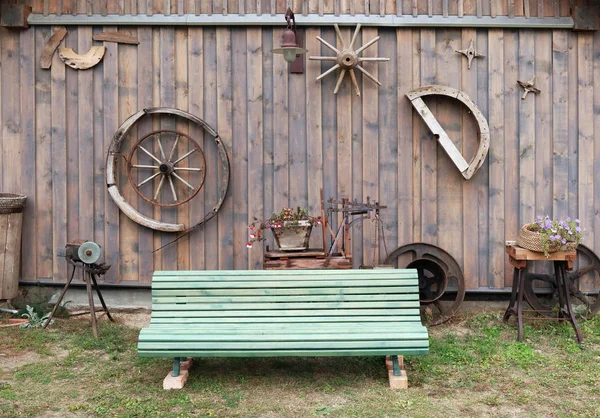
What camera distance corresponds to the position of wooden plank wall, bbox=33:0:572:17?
19.9ft

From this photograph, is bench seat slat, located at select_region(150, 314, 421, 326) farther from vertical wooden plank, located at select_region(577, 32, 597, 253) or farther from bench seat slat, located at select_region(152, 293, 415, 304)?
vertical wooden plank, located at select_region(577, 32, 597, 253)

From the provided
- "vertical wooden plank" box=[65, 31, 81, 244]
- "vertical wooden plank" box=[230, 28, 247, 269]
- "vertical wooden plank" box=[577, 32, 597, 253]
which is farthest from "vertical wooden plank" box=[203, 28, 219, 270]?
"vertical wooden plank" box=[577, 32, 597, 253]

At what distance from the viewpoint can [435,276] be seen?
6.09 meters

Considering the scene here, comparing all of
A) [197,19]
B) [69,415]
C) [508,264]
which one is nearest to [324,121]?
[197,19]

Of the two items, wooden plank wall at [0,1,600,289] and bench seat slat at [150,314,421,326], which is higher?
wooden plank wall at [0,1,600,289]

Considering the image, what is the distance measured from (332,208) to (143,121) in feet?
6.95

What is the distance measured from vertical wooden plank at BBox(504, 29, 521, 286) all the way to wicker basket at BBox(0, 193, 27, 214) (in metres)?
4.85

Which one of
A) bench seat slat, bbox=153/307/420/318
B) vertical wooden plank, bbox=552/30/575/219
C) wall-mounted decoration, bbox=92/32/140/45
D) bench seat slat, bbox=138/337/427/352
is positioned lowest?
bench seat slat, bbox=138/337/427/352

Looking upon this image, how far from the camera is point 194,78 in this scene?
6.17 meters

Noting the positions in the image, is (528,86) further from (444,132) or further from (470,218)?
(470,218)

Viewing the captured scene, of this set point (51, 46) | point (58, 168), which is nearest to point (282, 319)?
point (58, 168)

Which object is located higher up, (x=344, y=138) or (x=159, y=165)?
(x=344, y=138)

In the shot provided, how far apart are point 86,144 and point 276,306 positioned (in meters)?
2.97

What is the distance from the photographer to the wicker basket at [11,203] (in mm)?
6004
